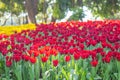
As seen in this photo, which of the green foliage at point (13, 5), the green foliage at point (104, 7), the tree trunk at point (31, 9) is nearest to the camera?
the tree trunk at point (31, 9)

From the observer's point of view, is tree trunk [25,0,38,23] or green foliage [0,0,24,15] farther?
green foliage [0,0,24,15]

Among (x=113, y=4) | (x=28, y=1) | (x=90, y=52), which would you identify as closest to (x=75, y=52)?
(x=90, y=52)

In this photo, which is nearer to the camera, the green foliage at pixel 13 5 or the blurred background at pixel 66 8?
the blurred background at pixel 66 8

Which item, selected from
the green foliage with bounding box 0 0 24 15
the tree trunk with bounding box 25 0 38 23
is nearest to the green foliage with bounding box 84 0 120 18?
the green foliage with bounding box 0 0 24 15

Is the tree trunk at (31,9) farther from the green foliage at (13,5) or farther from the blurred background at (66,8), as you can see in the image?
the green foliage at (13,5)

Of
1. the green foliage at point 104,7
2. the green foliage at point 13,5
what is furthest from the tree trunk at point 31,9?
the green foliage at point 104,7

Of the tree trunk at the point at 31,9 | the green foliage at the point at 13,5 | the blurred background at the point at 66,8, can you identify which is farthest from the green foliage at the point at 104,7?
the tree trunk at the point at 31,9

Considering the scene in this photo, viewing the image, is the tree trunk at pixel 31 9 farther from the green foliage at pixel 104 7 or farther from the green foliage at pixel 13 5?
the green foliage at pixel 104 7

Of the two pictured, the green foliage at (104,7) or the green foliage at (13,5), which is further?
the green foliage at (13,5)

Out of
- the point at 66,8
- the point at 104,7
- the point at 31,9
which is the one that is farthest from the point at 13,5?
the point at 104,7

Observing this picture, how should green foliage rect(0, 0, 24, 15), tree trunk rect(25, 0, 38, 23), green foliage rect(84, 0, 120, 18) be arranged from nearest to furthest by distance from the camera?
tree trunk rect(25, 0, 38, 23) → green foliage rect(84, 0, 120, 18) → green foliage rect(0, 0, 24, 15)

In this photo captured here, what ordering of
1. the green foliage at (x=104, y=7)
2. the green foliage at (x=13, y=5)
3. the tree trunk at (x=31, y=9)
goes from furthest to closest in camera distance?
the green foliage at (x=13, y=5)
the green foliage at (x=104, y=7)
the tree trunk at (x=31, y=9)

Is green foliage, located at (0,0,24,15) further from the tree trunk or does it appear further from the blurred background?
the tree trunk

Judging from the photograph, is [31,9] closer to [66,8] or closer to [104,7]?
[66,8]
